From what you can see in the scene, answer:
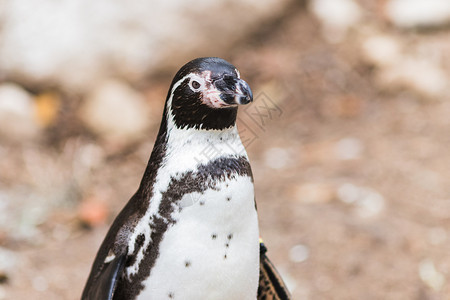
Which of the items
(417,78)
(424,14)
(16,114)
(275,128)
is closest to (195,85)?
(16,114)

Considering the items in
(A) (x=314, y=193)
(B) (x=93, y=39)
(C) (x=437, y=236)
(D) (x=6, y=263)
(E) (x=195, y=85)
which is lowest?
(E) (x=195, y=85)

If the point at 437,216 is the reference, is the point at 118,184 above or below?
above

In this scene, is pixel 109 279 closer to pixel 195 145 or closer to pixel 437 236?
pixel 195 145

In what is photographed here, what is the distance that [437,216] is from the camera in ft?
12.6

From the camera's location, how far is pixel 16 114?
4.61 meters

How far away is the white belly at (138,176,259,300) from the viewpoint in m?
1.78

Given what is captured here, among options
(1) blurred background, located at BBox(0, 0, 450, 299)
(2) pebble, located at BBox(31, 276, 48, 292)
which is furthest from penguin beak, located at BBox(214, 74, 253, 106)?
(2) pebble, located at BBox(31, 276, 48, 292)

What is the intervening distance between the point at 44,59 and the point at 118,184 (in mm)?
1126

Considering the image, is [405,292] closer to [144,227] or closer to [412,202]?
[412,202]

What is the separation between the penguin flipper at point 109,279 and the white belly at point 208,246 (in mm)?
96

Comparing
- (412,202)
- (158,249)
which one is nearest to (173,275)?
(158,249)

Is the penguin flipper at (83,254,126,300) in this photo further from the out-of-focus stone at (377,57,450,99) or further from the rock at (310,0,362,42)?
the rock at (310,0,362,42)

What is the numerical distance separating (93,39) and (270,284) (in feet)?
10.1

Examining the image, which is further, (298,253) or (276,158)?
(276,158)
